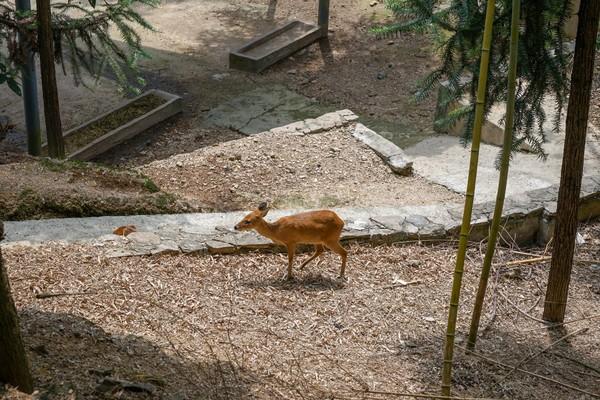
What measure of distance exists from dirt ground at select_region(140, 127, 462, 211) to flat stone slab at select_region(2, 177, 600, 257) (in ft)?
4.26

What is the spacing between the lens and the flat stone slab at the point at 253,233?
693 centimetres

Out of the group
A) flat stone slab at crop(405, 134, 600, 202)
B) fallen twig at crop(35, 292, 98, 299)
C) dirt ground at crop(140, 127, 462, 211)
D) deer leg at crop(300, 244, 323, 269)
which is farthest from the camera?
flat stone slab at crop(405, 134, 600, 202)

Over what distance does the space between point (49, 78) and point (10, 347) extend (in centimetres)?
644

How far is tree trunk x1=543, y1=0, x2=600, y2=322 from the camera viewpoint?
5777mm

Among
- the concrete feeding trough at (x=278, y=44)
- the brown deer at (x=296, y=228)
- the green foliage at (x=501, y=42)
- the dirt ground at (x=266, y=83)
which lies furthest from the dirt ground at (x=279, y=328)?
the concrete feeding trough at (x=278, y=44)

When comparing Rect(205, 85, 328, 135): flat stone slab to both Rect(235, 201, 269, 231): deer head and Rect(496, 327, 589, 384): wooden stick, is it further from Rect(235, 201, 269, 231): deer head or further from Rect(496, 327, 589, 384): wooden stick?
Rect(496, 327, 589, 384): wooden stick

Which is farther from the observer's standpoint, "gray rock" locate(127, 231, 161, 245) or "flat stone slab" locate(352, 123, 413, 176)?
"flat stone slab" locate(352, 123, 413, 176)

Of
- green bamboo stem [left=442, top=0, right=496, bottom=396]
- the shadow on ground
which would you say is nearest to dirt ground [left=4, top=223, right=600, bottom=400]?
the shadow on ground

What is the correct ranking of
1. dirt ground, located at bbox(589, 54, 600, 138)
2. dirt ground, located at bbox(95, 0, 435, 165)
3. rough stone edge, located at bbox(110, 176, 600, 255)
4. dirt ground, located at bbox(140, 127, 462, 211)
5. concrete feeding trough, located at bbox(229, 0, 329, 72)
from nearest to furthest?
rough stone edge, located at bbox(110, 176, 600, 255), dirt ground, located at bbox(140, 127, 462, 211), dirt ground, located at bbox(589, 54, 600, 138), dirt ground, located at bbox(95, 0, 435, 165), concrete feeding trough, located at bbox(229, 0, 329, 72)

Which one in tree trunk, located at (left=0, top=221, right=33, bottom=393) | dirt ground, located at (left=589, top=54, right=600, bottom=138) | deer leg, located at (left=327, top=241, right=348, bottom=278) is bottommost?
dirt ground, located at (left=589, top=54, right=600, bottom=138)

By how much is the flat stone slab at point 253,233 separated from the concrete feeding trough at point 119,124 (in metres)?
4.70

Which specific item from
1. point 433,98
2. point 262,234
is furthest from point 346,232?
point 433,98

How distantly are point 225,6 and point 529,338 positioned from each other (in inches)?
518

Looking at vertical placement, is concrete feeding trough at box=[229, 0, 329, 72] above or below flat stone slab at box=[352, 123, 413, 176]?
above
